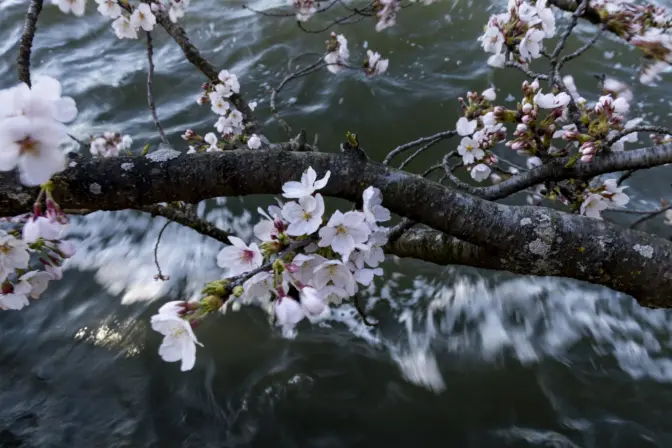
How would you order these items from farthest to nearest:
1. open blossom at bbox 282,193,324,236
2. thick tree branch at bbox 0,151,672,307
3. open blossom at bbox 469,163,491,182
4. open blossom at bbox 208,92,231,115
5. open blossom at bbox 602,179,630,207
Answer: open blossom at bbox 208,92,231,115, open blossom at bbox 469,163,491,182, open blossom at bbox 602,179,630,207, thick tree branch at bbox 0,151,672,307, open blossom at bbox 282,193,324,236

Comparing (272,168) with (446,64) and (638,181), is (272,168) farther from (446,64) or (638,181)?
(446,64)

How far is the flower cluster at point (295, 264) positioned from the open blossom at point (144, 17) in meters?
2.21

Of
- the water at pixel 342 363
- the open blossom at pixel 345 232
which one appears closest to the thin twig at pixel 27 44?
the open blossom at pixel 345 232

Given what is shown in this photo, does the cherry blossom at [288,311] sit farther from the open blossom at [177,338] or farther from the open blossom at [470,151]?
the open blossom at [470,151]

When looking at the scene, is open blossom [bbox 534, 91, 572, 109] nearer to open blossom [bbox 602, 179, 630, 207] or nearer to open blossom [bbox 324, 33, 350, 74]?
open blossom [bbox 602, 179, 630, 207]

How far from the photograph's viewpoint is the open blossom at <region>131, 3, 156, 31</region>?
266 centimetres

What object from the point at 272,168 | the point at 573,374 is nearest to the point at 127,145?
the point at 272,168

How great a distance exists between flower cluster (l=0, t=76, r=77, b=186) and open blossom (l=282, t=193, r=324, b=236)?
0.47 metres

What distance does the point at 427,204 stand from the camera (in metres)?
1.33

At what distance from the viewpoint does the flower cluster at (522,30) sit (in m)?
1.86

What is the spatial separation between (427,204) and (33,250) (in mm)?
1354

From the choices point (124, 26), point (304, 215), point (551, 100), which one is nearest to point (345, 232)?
point (304, 215)

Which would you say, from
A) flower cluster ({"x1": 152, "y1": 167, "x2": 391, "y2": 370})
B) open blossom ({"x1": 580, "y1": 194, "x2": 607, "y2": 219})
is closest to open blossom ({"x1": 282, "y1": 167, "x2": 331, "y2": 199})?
flower cluster ({"x1": 152, "y1": 167, "x2": 391, "y2": 370})

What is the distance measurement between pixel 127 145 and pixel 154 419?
8.87 feet
